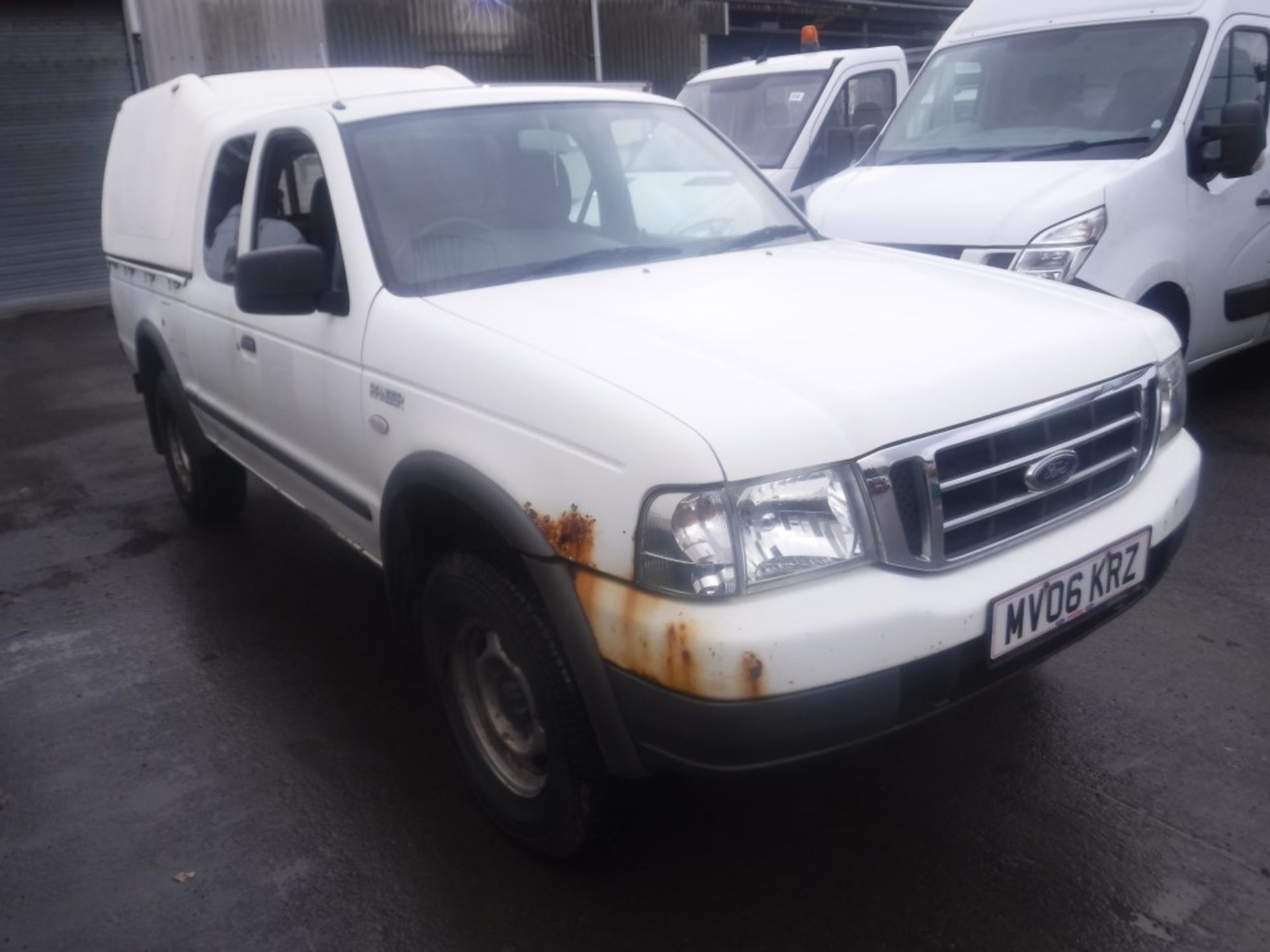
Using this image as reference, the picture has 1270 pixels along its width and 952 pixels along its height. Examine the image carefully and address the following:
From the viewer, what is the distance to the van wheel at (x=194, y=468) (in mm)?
4984

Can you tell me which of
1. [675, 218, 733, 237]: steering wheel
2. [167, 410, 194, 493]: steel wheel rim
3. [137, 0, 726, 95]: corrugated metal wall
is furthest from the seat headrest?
[137, 0, 726, 95]: corrugated metal wall

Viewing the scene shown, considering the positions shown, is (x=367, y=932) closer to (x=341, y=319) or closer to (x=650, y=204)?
(x=341, y=319)

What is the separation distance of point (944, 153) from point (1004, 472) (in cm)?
402

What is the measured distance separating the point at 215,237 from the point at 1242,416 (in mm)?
5061

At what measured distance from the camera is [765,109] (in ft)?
29.2

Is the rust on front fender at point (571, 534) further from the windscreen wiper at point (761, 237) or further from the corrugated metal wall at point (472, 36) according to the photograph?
the corrugated metal wall at point (472, 36)

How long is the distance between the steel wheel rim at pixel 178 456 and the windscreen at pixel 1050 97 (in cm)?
391

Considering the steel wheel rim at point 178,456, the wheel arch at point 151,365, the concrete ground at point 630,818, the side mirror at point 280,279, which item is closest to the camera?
the concrete ground at point 630,818

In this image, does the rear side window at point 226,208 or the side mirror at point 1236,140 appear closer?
the rear side window at point 226,208

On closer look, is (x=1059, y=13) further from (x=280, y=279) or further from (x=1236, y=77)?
(x=280, y=279)

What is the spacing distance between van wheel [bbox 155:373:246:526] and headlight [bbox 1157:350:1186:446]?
147 inches

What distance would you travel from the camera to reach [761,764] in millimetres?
2184

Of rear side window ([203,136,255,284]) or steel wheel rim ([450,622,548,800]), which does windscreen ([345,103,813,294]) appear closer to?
steel wheel rim ([450,622,548,800])

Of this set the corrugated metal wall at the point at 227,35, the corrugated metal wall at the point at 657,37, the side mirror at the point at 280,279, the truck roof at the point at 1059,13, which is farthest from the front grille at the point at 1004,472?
the corrugated metal wall at the point at 657,37
